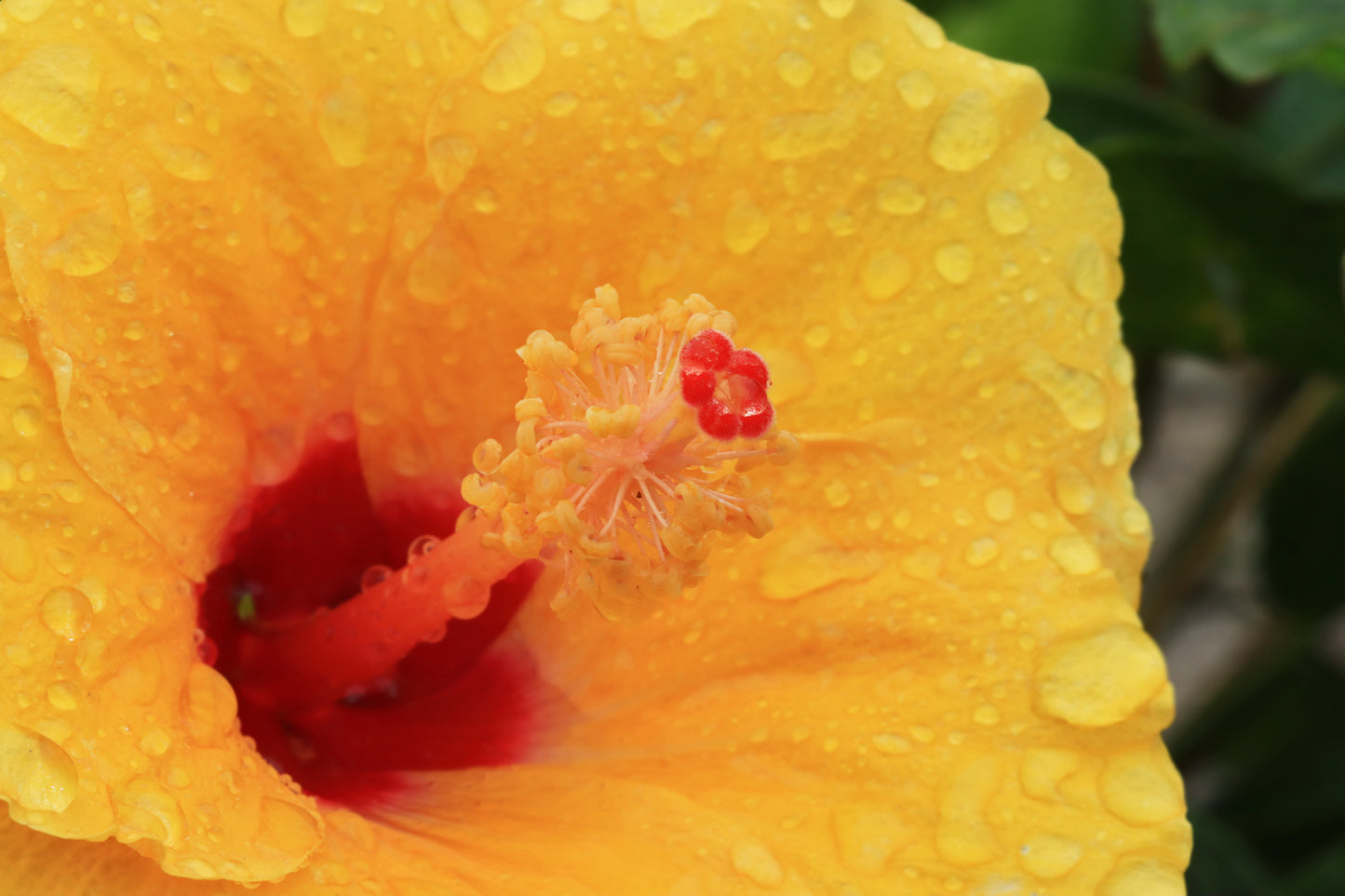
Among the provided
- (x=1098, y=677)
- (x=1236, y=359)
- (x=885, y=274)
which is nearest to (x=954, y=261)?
(x=885, y=274)

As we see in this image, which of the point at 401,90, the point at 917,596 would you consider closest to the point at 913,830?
the point at 917,596

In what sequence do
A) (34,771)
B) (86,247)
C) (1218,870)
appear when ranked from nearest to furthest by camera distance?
(34,771), (86,247), (1218,870)

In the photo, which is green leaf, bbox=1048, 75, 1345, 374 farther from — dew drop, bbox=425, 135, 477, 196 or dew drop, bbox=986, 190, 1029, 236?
dew drop, bbox=425, 135, 477, 196

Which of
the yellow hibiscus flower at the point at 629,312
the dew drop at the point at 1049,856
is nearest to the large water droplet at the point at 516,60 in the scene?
the yellow hibiscus flower at the point at 629,312

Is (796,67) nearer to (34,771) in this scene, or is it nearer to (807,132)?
(807,132)

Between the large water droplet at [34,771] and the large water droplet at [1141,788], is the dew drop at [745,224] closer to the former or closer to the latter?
the large water droplet at [1141,788]

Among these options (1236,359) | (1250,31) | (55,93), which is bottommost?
(1236,359)

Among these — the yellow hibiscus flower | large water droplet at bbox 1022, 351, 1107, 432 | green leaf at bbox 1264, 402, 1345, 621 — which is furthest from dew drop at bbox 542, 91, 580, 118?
green leaf at bbox 1264, 402, 1345, 621
